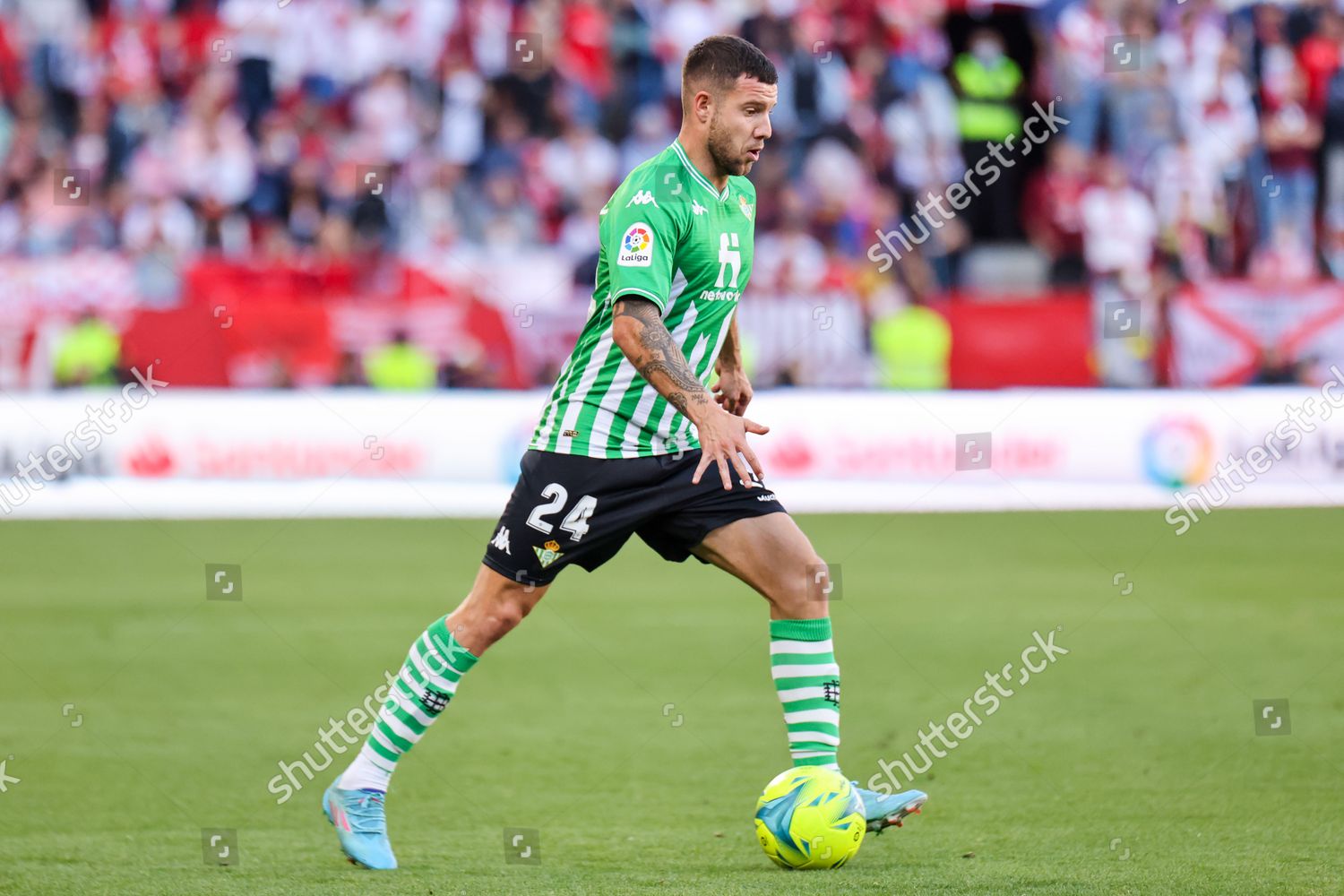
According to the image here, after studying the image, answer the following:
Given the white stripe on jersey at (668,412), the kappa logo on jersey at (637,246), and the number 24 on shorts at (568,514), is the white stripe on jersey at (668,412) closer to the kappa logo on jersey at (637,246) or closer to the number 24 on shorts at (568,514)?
the number 24 on shorts at (568,514)

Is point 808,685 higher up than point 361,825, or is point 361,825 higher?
point 808,685

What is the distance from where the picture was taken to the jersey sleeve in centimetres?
500

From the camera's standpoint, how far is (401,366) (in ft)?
53.7

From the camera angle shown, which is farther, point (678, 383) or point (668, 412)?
point (668, 412)

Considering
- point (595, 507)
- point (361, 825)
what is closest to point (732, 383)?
point (595, 507)

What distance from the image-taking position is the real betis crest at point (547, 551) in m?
5.28

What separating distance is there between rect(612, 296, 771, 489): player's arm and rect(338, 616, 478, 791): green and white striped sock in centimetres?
98

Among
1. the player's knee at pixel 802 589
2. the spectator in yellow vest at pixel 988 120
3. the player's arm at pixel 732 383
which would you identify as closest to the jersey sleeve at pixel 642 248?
the player's knee at pixel 802 589

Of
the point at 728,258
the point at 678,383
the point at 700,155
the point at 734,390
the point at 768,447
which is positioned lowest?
the point at 768,447

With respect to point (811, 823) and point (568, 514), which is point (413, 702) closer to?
point (568, 514)

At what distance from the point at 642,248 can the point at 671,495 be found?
77 centimetres

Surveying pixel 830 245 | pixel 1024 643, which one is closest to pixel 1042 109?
pixel 830 245

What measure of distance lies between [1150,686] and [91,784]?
4723mm

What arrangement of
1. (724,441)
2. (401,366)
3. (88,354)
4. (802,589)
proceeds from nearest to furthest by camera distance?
(724,441) < (802,589) < (88,354) < (401,366)
